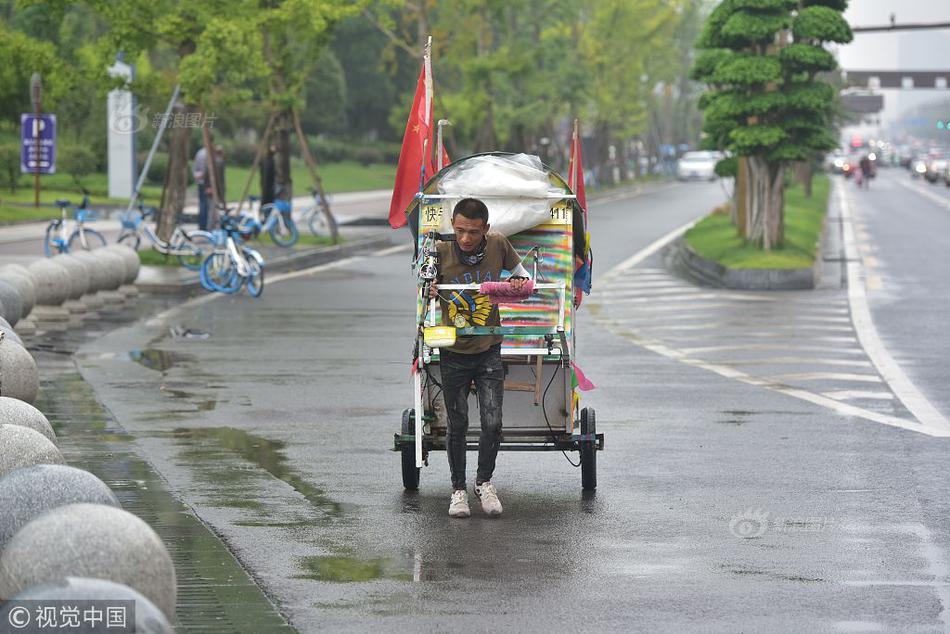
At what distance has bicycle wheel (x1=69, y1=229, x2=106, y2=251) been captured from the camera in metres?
29.2

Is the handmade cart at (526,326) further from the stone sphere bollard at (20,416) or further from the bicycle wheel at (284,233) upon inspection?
the bicycle wheel at (284,233)

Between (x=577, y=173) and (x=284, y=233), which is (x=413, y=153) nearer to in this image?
(x=577, y=173)

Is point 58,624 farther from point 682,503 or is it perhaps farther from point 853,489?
point 853,489

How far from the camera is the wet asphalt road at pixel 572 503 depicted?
7.75m

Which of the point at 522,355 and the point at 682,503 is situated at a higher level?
the point at 522,355

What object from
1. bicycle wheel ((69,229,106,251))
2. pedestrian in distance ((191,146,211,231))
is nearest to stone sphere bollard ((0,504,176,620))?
bicycle wheel ((69,229,106,251))

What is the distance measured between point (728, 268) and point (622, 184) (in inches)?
2737

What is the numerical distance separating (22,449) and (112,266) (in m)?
15.6

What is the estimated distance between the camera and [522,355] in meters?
10.5

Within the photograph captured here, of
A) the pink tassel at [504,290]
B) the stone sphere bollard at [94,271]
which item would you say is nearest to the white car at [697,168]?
the stone sphere bollard at [94,271]

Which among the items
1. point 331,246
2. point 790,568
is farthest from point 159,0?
point 790,568

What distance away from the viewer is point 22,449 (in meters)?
8.23

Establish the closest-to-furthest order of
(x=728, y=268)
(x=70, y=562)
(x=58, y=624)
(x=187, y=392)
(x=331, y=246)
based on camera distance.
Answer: (x=58, y=624), (x=70, y=562), (x=187, y=392), (x=728, y=268), (x=331, y=246)

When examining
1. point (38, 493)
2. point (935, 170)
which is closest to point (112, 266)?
point (38, 493)
